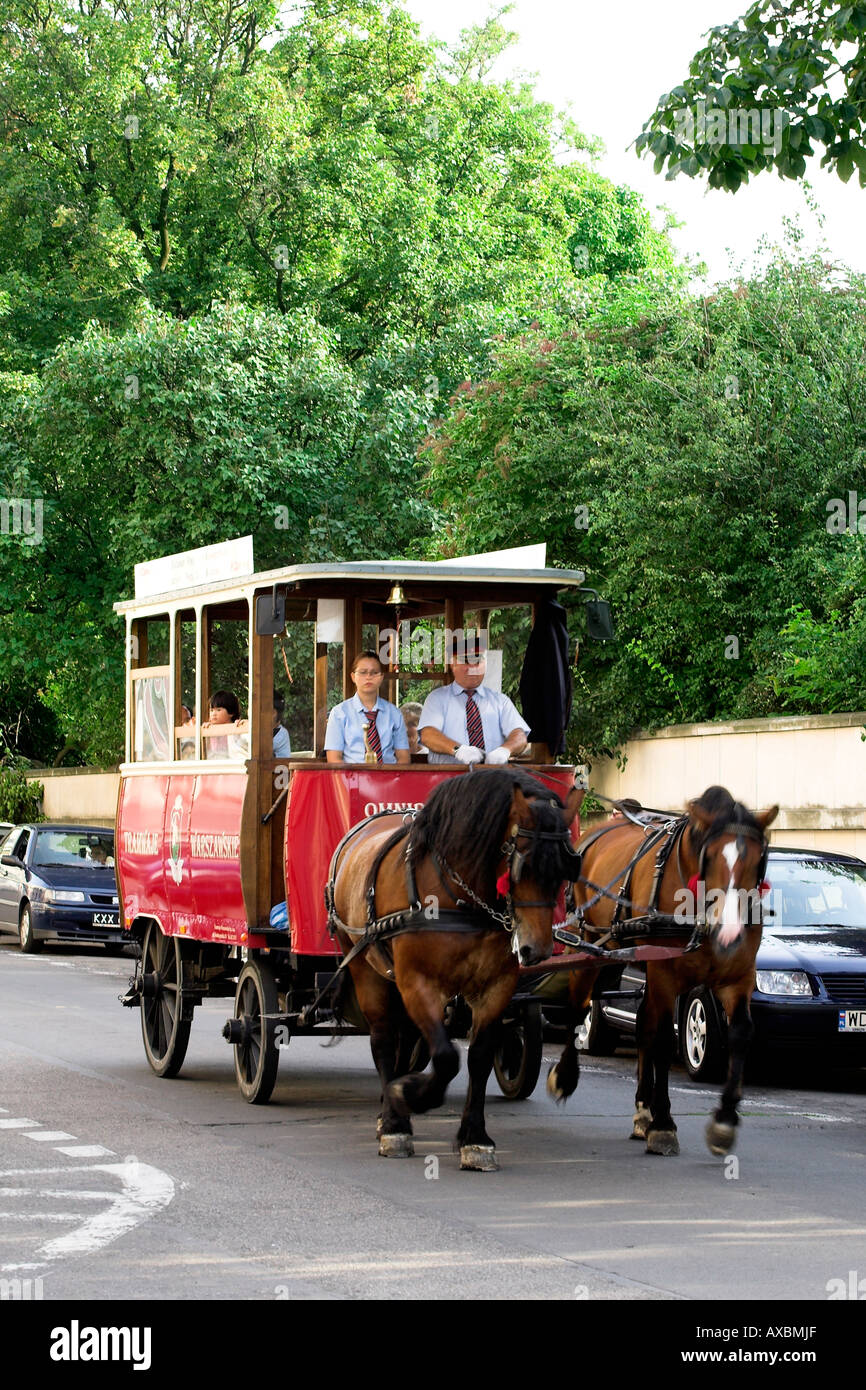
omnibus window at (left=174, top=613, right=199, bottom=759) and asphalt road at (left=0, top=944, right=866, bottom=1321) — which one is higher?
omnibus window at (left=174, top=613, right=199, bottom=759)

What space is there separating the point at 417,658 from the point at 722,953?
11.5ft

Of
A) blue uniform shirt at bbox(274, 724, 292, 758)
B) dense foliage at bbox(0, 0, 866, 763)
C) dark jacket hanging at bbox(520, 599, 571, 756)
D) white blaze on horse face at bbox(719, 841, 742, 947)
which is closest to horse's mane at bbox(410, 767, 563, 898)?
white blaze on horse face at bbox(719, 841, 742, 947)

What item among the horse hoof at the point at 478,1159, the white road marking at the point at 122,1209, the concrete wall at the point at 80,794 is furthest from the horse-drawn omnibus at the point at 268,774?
the concrete wall at the point at 80,794

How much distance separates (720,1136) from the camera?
30.3 ft

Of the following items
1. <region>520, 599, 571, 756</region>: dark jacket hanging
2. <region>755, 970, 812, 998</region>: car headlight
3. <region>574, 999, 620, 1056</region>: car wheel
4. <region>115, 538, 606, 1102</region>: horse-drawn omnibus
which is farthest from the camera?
<region>574, 999, 620, 1056</region>: car wheel

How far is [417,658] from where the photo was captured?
12.0 metres

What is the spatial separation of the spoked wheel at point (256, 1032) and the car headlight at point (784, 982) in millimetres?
3462

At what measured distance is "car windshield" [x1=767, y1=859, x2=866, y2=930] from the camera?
45.0ft

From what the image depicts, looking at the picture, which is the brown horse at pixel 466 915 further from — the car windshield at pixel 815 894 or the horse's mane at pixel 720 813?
the car windshield at pixel 815 894

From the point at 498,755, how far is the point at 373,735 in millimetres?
761

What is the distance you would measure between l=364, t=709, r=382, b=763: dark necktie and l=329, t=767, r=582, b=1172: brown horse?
1.35 meters

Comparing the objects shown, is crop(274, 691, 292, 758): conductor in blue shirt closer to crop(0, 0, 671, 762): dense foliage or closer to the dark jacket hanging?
the dark jacket hanging

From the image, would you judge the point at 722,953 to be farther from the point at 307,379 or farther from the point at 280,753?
the point at 307,379
